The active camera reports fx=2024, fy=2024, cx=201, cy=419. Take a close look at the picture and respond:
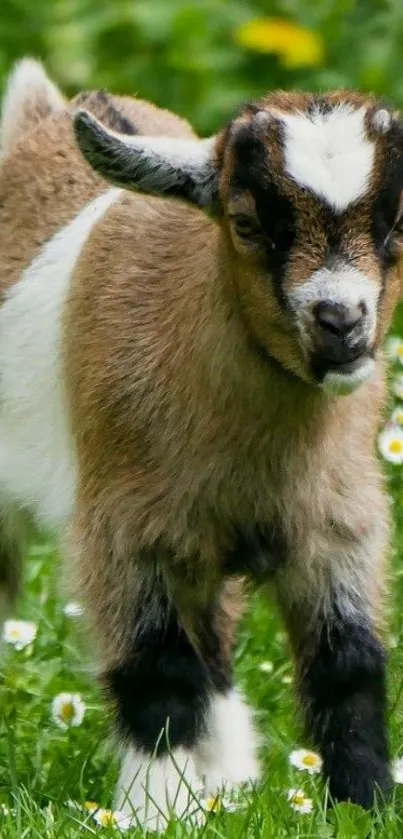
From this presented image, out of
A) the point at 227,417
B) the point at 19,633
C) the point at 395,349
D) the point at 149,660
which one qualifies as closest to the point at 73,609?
the point at 19,633

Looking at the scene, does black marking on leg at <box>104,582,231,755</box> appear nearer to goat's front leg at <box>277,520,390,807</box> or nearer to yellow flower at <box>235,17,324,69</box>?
goat's front leg at <box>277,520,390,807</box>

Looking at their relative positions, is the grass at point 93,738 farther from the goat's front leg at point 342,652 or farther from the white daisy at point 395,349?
the white daisy at point 395,349

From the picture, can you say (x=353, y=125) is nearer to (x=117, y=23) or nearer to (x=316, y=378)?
(x=316, y=378)

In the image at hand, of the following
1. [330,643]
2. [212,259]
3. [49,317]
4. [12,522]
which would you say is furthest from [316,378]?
[12,522]

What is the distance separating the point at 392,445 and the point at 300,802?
7.29 feet

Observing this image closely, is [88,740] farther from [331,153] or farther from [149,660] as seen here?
[331,153]

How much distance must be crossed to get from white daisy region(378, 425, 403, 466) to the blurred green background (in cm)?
349

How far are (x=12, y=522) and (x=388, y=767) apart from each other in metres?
1.67

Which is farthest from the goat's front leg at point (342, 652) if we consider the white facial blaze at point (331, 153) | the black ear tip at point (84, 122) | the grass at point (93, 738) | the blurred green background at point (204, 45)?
the blurred green background at point (204, 45)

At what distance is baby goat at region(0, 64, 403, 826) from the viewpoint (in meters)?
4.75

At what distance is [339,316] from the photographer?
15.1ft

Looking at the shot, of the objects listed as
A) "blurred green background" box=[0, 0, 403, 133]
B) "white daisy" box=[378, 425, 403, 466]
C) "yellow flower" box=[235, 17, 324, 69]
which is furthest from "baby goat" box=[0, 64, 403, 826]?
"yellow flower" box=[235, 17, 324, 69]

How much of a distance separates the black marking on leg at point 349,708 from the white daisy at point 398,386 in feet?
6.57

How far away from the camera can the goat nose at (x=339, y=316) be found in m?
4.61
